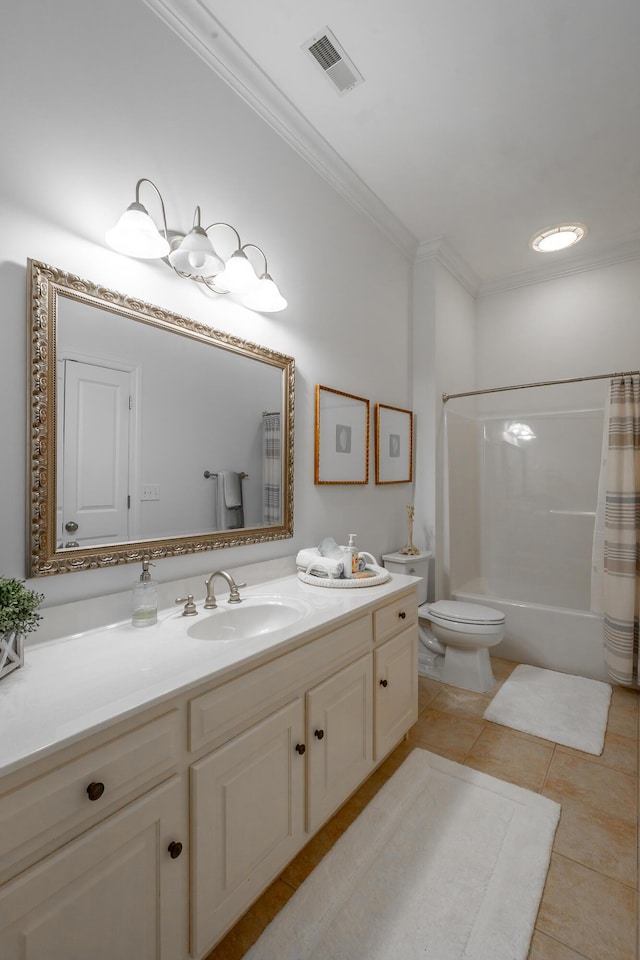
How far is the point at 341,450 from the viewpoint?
7.66ft

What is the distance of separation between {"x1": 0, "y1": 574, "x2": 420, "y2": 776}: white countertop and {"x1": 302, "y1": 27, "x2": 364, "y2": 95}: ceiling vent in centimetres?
210

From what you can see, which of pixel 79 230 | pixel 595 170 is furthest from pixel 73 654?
pixel 595 170

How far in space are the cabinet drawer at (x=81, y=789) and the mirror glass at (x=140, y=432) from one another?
565 mm

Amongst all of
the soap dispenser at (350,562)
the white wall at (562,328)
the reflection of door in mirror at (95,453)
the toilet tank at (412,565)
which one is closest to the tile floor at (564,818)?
the toilet tank at (412,565)

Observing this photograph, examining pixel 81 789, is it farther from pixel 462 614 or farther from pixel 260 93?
pixel 260 93

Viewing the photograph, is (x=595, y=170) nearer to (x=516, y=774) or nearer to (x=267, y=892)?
(x=516, y=774)

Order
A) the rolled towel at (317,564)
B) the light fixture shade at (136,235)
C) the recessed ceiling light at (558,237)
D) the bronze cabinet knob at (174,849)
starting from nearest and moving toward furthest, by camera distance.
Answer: the bronze cabinet knob at (174,849) < the light fixture shade at (136,235) < the rolled towel at (317,564) < the recessed ceiling light at (558,237)

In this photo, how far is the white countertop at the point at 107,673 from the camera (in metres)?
0.76

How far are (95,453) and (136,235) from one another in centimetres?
65

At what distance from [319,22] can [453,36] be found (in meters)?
0.50

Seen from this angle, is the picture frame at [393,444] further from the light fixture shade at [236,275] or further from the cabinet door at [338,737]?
the cabinet door at [338,737]

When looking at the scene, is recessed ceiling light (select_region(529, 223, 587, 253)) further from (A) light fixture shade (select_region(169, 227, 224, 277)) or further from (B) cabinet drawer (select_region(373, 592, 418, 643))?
(B) cabinet drawer (select_region(373, 592, 418, 643))

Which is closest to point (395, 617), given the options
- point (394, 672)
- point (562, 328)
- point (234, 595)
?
point (394, 672)

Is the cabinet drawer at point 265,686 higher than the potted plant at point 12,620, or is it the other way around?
the potted plant at point 12,620
